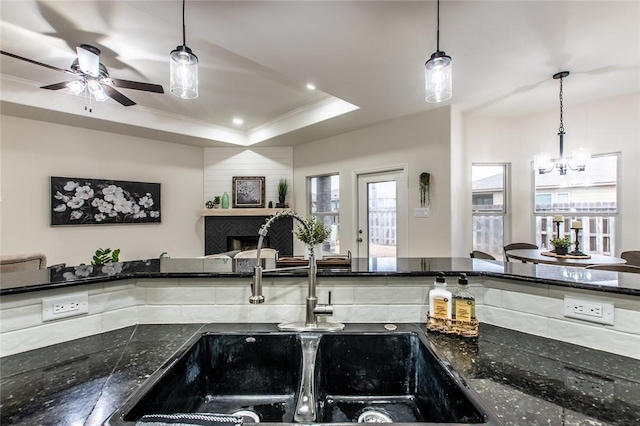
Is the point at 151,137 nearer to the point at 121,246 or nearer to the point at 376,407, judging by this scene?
the point at 121,246

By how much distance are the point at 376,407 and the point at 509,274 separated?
0.67 metres

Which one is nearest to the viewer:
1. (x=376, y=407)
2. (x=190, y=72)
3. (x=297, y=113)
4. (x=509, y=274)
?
(x=376, y=407)

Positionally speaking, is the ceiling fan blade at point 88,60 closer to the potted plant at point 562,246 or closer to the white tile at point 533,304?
the white tile at point 533,304

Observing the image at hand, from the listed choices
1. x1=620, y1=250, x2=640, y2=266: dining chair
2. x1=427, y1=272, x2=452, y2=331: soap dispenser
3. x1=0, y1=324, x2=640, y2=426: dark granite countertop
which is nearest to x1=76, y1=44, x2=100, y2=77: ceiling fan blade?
x1=0, y1=324, x2=640, y2=426: dark granite countertop

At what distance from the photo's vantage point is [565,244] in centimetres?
312

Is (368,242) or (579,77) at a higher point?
(579,77)

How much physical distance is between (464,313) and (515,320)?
0.69 ft

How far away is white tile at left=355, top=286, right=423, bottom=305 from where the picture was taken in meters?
1.12

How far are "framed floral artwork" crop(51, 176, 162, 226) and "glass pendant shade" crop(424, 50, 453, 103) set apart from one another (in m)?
4.59

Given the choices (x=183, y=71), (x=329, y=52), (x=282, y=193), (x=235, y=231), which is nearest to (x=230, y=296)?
(x=183, y=71)

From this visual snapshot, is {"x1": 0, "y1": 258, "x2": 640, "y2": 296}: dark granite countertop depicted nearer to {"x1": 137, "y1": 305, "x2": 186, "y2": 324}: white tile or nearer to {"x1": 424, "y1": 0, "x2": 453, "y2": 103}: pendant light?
{"x1": 137, "y1": 305, "x2": 186, "y2": 324}: white tile

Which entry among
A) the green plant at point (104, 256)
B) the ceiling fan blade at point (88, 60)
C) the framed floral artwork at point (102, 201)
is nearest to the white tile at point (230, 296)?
the ceiling fan blade at point (88, 60)

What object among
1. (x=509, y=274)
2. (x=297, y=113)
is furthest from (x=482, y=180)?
(x=509, y=274)

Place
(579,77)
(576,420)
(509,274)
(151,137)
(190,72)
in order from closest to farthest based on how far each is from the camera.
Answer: (576,420)
(509,274)
(190,72)
(579,77)
(151,137)
